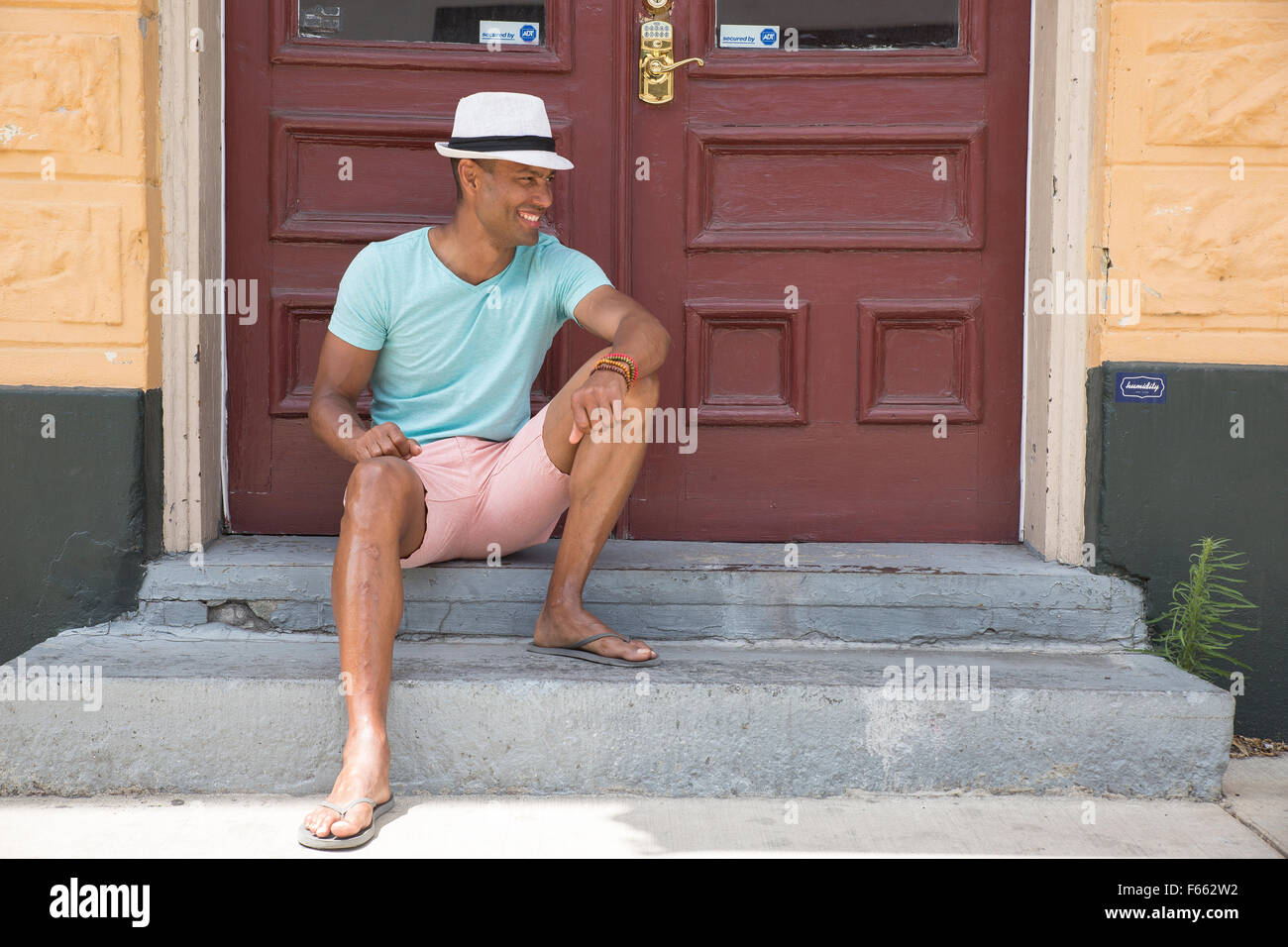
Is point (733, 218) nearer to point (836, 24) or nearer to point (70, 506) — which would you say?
point (836, 24)

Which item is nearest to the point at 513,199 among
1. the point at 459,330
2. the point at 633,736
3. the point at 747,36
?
the point at 459,330

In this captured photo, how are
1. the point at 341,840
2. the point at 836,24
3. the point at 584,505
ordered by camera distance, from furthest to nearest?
the point at 836,24, the point at 584,505, the point at 341,840

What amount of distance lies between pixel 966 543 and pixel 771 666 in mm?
996

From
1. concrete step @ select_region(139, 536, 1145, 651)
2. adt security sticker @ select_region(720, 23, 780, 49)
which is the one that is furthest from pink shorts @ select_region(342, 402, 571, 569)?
adt security sticker @ select_region(720, 23, 780, 49)

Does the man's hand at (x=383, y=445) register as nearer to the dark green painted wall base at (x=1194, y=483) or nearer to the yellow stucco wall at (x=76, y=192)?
the yellow stucco wall at (x=76, y=192)

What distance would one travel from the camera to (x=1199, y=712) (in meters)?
2.95

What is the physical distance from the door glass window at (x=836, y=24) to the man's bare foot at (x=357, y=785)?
2.28 meters

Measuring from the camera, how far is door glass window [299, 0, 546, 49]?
3.74 metres

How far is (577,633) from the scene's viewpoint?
315 centimetres

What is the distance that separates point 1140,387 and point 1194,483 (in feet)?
0.99

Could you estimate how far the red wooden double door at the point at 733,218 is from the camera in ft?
12.3

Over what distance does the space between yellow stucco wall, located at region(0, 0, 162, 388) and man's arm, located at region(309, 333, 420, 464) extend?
528 mm

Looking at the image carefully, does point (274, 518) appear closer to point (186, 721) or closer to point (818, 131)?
point (186, 721)

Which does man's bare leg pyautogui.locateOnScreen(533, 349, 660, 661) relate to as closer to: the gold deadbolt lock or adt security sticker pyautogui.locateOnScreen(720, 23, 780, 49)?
the gold deadbolt lock
